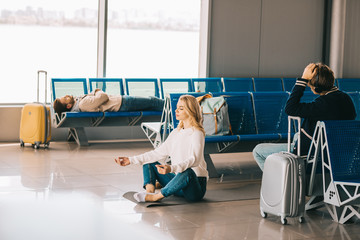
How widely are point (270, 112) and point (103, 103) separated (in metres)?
3.03

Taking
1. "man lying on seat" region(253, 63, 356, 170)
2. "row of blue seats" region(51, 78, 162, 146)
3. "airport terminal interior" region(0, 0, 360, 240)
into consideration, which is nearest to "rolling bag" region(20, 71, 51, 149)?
"airport terminal interior" region(0, 0, 360, 240)

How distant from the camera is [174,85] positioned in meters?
9.57

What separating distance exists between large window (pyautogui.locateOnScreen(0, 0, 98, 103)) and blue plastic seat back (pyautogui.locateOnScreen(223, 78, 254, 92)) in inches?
93.6

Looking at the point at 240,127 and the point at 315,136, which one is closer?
the point at 315,136

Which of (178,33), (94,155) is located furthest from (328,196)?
(178,33)

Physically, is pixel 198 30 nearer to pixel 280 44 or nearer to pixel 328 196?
pixel 280 44

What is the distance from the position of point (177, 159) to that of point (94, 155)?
9.74 ft

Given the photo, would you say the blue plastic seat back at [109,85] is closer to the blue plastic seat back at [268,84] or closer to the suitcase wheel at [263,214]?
the blue plastic seat back at [268,84]

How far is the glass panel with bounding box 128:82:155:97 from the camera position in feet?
30.8

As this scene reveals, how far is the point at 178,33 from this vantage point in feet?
34.7

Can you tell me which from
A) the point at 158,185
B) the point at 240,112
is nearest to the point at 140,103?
the point at 240,112

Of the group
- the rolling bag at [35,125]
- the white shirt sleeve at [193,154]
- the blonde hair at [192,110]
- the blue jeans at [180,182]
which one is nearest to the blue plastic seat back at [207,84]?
the rolling bag at [35,125]

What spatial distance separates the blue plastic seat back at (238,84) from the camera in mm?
10011

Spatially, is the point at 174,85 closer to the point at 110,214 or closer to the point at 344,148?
the point at 110,214
